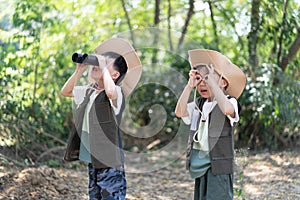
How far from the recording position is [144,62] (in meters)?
6.96

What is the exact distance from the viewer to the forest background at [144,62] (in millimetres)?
4988

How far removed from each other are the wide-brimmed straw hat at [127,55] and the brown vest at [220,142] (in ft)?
2.26

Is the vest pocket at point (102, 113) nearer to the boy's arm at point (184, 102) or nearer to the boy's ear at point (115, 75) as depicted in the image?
the boy's ear at point (115, 75)

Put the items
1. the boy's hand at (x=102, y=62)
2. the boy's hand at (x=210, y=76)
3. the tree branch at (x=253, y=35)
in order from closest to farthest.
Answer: the boy's hand at (x=210, y=76)
the boy's hand at (x=102, y=62)
the tree branch at (x=253, y=35)

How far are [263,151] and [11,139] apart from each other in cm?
328

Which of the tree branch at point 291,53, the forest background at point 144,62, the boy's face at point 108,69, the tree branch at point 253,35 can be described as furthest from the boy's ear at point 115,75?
the tree branch at point 291,53

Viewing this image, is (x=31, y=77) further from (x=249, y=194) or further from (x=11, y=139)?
(x=249, y=194)

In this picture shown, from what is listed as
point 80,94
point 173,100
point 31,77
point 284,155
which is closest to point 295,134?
point 284,155

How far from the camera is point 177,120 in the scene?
6.95 meters

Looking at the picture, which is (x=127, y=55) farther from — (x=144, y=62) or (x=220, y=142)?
(x=144, y=62)

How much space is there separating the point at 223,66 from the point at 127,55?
669 mm

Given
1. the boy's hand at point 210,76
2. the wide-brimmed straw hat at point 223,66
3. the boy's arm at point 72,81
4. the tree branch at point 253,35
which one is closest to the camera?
the boy's hand at point 210,76

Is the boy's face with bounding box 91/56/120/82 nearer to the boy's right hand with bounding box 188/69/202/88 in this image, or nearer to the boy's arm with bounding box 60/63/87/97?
the boy's arm with bounding box 60/63/87/97

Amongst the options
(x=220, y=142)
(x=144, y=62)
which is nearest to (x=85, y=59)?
(x=220, y=142)
